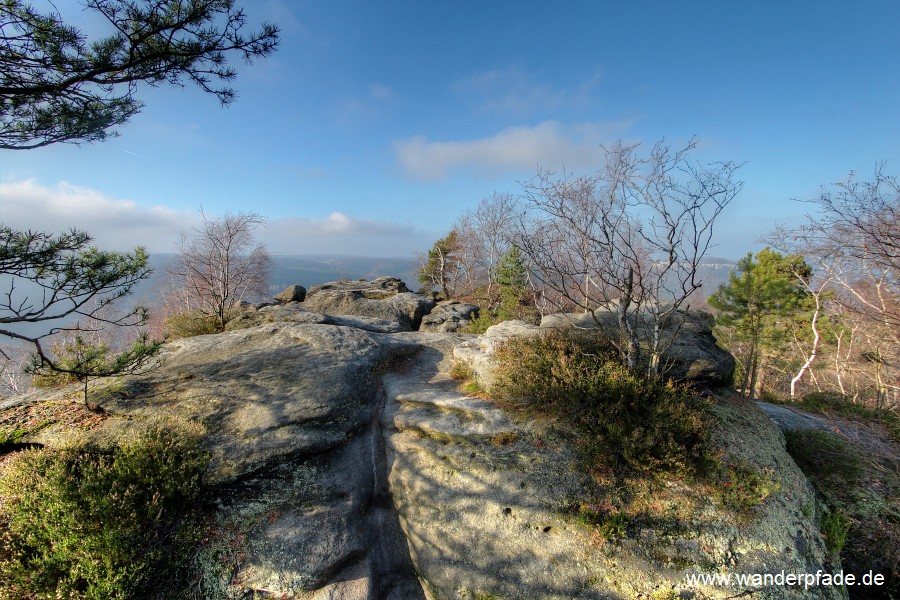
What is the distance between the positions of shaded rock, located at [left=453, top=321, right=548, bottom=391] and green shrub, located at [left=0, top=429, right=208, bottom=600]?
5405mm

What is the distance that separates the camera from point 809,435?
8.30 meters

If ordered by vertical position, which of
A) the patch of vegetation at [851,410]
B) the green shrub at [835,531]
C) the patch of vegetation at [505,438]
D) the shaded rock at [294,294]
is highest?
the shaded rock at [294,294]

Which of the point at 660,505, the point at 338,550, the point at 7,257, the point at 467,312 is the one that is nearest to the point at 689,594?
the point at 660,505

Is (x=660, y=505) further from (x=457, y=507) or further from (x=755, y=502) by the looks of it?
(x=457, y=507)

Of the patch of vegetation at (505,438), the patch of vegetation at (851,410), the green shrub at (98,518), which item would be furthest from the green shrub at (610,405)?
the patch of vegetation at (851,410)

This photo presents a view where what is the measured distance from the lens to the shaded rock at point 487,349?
7.58 metres

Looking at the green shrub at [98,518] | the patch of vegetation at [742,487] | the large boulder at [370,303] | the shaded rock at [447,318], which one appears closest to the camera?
the green shrub at [98,518]

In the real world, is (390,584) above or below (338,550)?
below

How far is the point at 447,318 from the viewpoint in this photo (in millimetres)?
18469

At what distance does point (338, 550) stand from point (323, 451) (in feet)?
5.56

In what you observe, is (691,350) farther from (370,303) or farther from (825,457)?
(370,303)

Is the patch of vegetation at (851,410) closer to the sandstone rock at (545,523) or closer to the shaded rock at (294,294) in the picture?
the sandstone rock at (545,523)

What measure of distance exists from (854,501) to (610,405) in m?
6.30

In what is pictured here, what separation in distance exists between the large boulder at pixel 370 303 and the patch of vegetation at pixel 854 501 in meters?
14.7
